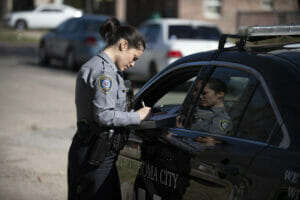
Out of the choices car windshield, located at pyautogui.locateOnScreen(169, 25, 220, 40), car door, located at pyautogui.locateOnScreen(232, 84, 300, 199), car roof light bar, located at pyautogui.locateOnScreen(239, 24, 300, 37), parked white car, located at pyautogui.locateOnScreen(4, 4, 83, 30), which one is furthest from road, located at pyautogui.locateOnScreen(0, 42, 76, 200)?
parked white car, located at pyautogui.locateOnScreen(4, 4, 83, 30)

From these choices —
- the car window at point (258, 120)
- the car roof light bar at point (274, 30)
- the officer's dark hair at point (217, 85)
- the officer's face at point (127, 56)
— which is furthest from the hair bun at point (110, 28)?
the car window at point (258, 120)

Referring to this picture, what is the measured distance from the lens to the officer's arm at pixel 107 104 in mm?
3656

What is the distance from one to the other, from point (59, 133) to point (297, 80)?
23.9 feet

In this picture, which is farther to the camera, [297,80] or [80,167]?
[80,167]

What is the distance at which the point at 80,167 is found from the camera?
150 inches

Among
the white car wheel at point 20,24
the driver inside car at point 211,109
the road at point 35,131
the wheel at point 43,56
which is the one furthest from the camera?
the white car wheel at point 20,24

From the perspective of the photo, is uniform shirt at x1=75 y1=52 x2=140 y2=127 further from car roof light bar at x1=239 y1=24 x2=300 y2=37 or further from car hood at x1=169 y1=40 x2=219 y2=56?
car hood at x1=169 y1=40 x2=219 y2=56

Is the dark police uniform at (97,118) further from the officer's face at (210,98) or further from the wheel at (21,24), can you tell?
the wheel at (21,24)

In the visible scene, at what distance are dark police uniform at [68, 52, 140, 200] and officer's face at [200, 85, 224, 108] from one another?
446 millimetres

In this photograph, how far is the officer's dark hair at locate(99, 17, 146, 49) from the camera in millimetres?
3854

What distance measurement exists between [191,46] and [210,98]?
10002 mm

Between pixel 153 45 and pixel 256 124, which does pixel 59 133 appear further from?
pixel 256 124

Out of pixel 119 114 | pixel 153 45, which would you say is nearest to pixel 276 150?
pixel 119 114

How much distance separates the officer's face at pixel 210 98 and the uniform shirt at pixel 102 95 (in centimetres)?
45
